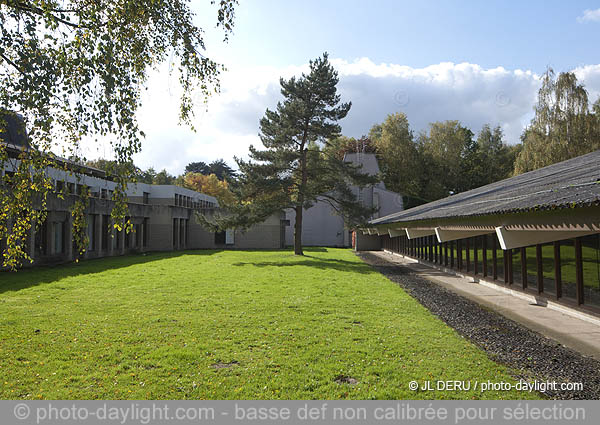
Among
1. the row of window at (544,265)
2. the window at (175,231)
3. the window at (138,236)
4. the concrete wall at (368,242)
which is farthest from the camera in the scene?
the concrete wall at (368,242)

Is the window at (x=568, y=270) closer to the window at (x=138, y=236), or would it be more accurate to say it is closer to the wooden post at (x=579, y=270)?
the wooden post at (x=579, y=270)

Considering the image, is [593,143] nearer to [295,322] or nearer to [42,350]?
[295,322]

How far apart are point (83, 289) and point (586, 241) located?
1293cm

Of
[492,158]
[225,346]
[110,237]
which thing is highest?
[492,158]

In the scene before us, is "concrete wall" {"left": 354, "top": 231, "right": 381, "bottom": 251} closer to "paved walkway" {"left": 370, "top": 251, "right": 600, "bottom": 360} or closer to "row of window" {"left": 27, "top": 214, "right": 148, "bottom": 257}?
"row of window" {"left": 27, "top": 214, "right": 148, "bottom": 257}

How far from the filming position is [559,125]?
111 feet

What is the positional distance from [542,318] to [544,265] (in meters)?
2.35

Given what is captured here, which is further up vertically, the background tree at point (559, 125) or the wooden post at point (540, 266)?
the background tree at point (559, 125)

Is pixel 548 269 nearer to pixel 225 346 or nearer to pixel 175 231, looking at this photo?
pixel 225 346

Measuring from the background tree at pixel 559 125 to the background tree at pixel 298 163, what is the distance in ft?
52.1

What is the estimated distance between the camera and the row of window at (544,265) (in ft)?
30.8

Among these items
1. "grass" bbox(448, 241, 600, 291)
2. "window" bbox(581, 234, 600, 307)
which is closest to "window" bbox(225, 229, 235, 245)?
"grass" bbox(448, 241, 600, 291)

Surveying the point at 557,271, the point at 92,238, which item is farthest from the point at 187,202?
the point at 557,271

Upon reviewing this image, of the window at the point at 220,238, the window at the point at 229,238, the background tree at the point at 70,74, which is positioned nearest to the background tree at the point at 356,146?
the window at the point at 229,238
